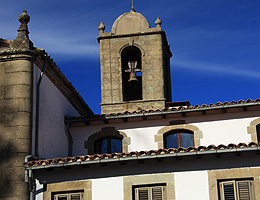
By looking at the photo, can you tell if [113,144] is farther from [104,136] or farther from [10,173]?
[10,173]

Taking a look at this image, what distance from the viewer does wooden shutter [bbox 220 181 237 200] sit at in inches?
524

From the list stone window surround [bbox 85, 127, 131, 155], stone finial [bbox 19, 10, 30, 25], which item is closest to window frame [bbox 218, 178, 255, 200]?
stone window surround [bbox 85, 127, 131, 155]

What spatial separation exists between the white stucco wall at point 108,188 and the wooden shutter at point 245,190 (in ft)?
9.85

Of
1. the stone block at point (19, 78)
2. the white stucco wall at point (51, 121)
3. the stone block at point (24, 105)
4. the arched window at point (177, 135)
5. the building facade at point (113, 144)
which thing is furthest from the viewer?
the arched window at point (177, 135)

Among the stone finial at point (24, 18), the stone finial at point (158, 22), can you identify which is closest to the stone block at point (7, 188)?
the stone finial at point (24, 18)

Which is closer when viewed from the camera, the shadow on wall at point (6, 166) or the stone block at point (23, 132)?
the shadow on wall at point (6, 166)

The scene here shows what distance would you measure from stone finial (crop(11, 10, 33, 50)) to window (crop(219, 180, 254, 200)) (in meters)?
6.81

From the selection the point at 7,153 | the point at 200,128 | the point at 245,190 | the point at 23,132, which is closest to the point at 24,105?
the point at 23,132

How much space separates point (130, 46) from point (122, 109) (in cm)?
306

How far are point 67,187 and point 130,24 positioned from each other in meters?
11.1

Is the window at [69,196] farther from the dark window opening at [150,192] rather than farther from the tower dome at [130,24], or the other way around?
the tower dome at [130,24]

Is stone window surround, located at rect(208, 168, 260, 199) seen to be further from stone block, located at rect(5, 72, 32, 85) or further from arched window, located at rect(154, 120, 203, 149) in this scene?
stone block, located at rect(5, 72, 32, 85)

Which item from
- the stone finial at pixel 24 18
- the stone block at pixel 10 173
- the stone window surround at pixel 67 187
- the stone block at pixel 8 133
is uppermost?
the stone finial at pixel 24 18

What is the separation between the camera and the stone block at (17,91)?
14836 mm
